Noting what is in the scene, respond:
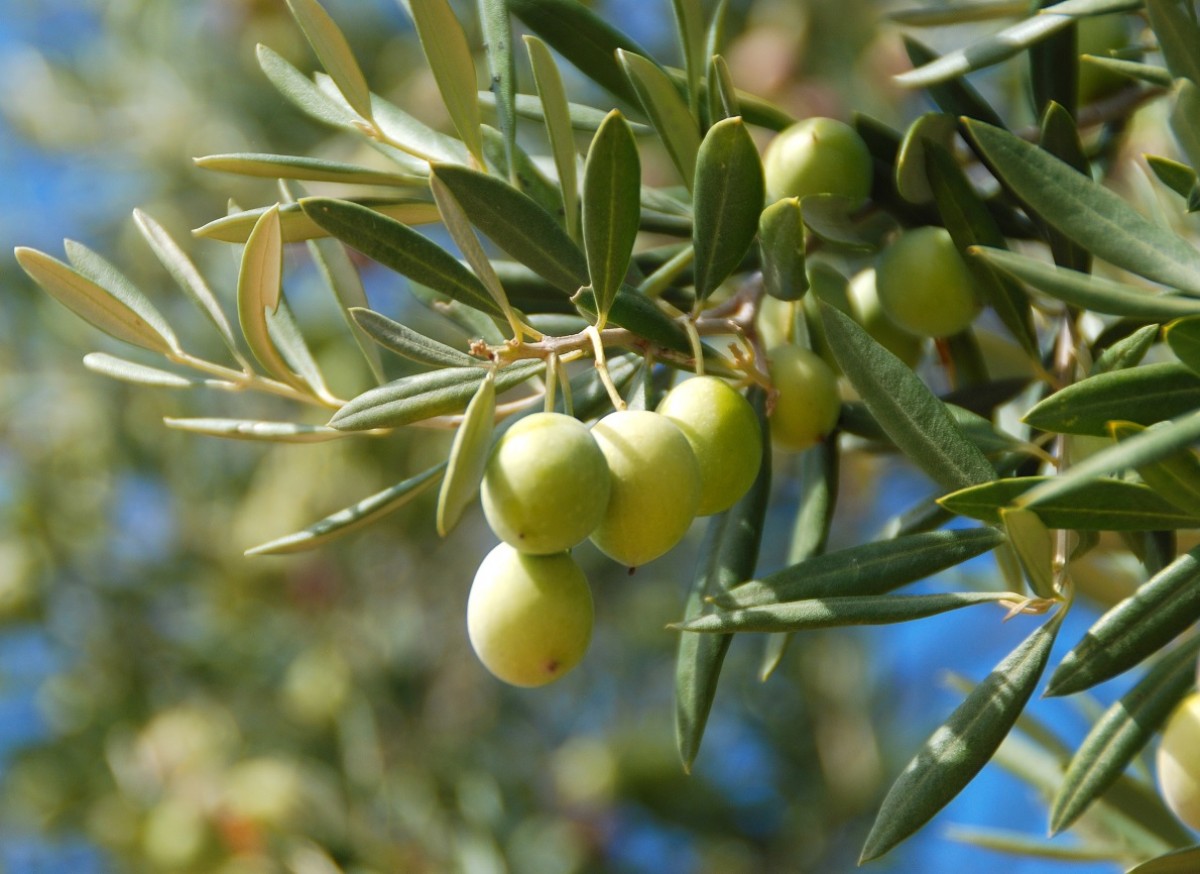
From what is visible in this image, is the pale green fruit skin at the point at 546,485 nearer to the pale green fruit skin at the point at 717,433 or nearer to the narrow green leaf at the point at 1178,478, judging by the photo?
the pale green fruit skin at the point at 717,433

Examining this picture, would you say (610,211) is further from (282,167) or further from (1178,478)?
(1178,478)

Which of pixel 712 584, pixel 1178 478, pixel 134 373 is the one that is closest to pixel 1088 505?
pixel 1178 478

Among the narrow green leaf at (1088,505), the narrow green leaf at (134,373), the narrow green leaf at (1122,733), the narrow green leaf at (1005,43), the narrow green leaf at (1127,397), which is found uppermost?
the narrow green leaf at (1005,43)

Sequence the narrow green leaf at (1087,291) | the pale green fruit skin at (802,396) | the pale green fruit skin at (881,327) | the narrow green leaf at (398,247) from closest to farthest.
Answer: the narrow green leaf at (1087,291)
the narrow green leaf at (398,247)
the pale green fruit skin at (802,396)
the pale green fruit skin at (881,327)

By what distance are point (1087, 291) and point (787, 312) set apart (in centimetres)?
A: 37

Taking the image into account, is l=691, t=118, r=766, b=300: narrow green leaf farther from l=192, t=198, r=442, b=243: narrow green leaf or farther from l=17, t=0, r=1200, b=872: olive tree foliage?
l=192, t=198, r=442, b=243: narrow green leaf

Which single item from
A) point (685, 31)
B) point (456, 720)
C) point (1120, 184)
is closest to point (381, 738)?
point (456, 720)

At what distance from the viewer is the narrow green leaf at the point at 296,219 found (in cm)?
72

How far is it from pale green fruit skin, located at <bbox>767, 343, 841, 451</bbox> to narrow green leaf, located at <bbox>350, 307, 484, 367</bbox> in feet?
0.63

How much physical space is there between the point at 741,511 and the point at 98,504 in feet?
7.41

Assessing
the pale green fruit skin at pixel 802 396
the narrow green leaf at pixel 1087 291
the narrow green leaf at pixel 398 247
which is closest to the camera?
the narrow green leaf at pixel 1087 291

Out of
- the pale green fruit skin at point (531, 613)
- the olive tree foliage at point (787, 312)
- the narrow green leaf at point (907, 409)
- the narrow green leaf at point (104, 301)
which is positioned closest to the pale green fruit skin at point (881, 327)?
the olive tree foliage at point (787, 312)

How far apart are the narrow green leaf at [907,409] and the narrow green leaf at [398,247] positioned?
0.20 meters

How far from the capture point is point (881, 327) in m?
0.90
